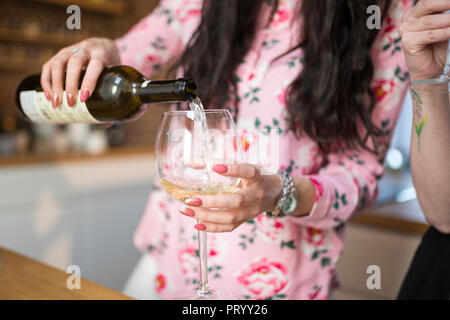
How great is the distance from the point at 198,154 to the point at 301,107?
357 millimetres

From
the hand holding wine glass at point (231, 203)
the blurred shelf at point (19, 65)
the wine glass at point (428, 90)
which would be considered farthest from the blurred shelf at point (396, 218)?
the blurred shelf at point (19, 65)

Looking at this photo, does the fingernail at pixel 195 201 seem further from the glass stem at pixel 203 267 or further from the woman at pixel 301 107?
the woman at pixel 301 107

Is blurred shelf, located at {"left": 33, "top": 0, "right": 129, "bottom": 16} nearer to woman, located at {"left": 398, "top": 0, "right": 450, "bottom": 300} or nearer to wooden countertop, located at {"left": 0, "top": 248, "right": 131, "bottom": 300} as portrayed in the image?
wooden countertop, located at {"left": 0, "top": 248, "right": 131, "bottom": 300}

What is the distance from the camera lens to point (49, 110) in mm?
712

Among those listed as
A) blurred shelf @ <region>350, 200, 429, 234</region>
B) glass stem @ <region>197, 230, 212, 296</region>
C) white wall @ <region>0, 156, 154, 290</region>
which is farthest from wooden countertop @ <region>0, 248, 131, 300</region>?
white wall @ <region>0, 156, 154, 290</region>

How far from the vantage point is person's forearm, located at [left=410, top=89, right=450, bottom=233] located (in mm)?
651

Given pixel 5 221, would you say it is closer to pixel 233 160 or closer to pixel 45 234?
pixel 45 234

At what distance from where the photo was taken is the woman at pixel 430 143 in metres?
0.58

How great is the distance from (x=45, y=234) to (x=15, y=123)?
2.78 ft

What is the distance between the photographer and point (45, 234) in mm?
2025

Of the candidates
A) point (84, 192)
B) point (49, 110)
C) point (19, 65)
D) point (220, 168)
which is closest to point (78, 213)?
point (84, 192)

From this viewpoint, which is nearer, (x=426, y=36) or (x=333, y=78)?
(x=426, y=36)

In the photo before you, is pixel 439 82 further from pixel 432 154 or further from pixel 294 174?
pixel 294 174
